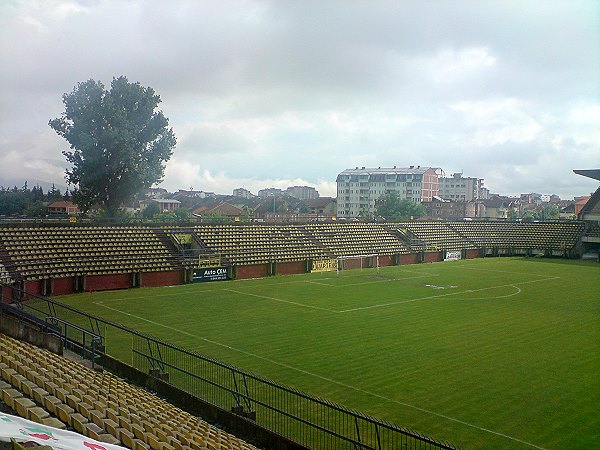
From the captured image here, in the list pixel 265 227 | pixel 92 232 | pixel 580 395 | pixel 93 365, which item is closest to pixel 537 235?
pixel 265 227

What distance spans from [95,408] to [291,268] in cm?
3589

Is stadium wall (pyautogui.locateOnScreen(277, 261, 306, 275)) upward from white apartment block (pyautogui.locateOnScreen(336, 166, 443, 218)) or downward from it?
downward

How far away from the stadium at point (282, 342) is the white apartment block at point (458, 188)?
4641 inches

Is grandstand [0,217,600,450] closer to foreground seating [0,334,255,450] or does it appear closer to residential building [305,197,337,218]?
foreground seating [0,334,255,450]

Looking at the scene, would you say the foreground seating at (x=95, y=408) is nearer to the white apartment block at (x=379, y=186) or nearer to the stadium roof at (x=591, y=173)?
the stadium roof at (x=591, y=173)

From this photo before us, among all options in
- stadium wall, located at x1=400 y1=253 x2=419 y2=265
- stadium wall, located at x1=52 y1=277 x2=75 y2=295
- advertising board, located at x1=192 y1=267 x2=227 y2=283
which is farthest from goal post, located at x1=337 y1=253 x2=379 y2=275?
stadium wall, located at x1=52 y1=277 x2=75 y2=295

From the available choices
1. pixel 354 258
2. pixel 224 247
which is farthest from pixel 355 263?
pixel 224 247

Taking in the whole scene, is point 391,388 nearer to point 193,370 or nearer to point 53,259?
point 193,370

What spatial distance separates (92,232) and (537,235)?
→ 2034 inches

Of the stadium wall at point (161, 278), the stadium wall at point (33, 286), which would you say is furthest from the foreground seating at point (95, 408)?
the stadium wall at point (161, 278)

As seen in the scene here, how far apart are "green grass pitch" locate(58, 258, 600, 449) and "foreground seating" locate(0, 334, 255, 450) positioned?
16.6ft

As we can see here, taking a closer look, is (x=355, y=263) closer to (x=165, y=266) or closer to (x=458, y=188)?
(x=165, y=266)

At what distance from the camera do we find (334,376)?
57.1 feet

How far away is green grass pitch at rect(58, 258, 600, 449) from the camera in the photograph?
14.2 meters
